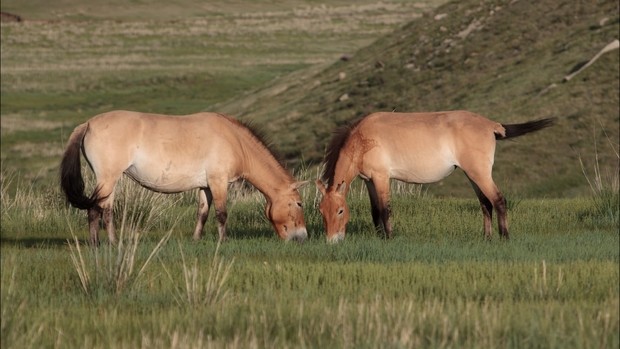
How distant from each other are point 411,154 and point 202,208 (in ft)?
8.79

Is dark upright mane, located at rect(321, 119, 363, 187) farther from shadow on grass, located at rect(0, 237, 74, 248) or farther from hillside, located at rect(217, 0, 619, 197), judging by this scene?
hillside, located at rect(217, 0, 619, 197)

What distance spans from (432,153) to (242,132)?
2383 mm

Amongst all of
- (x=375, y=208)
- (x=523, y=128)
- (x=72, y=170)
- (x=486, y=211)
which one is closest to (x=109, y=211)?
(x=72, y=170)

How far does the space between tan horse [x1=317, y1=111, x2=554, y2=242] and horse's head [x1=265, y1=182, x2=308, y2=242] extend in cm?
46

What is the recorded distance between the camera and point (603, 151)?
979 inches

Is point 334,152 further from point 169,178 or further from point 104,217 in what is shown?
point 104,217

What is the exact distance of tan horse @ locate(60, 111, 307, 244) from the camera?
14.1 meters

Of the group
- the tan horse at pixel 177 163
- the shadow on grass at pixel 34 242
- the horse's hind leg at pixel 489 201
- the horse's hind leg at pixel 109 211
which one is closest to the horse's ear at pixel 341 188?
the tan horse at pixel 177 163

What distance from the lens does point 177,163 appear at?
14367 mm

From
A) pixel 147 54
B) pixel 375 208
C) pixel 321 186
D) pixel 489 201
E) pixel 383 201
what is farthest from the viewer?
pixel 147 54

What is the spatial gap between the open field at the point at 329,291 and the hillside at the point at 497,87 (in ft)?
32.4

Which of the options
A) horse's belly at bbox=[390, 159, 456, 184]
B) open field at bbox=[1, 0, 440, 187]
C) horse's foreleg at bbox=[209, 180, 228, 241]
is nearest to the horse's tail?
horse's foreleg at bbox=[209, 180, 228, 241]

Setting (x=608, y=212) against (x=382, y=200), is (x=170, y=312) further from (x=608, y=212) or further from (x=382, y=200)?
(x=608, y=212)

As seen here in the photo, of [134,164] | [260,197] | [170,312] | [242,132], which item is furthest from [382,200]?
[170,312]
